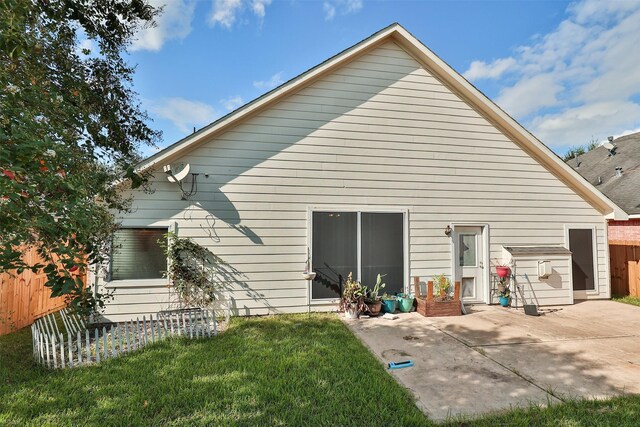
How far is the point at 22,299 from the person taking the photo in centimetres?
601

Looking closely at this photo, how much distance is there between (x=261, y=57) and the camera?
8586 millimetres

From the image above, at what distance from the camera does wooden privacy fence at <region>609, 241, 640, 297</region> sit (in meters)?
8.70

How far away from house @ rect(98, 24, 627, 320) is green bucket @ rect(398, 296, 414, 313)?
337 mm

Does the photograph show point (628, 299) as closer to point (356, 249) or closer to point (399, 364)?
point (356, 249)

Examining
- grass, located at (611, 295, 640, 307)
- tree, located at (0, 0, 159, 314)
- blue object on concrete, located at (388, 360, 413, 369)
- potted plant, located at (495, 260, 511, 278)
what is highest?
tree, located at (0, 0, 159, 314)

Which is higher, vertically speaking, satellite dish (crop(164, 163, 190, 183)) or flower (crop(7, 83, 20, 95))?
flower (crop(7, 83, 20, 95))

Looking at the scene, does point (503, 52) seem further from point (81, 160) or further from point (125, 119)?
point (81, 160)

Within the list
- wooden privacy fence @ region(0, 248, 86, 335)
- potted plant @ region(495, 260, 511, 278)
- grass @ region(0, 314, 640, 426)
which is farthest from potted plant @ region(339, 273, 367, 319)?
wooden privacy fence @ region(0, 248, 86, 335)

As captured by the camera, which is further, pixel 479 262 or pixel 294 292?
pixel 479 262

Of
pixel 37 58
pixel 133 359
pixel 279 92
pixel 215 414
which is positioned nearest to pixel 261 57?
pixel 279 92

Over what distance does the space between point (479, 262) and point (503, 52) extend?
9310 mm

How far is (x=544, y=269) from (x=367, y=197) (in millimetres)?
4733

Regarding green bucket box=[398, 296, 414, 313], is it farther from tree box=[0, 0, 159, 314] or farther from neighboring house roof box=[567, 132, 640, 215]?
neighboring house roof box=[567, 132, 640, 215]

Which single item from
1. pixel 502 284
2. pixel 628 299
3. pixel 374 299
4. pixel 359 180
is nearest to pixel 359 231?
pixel 359 180
